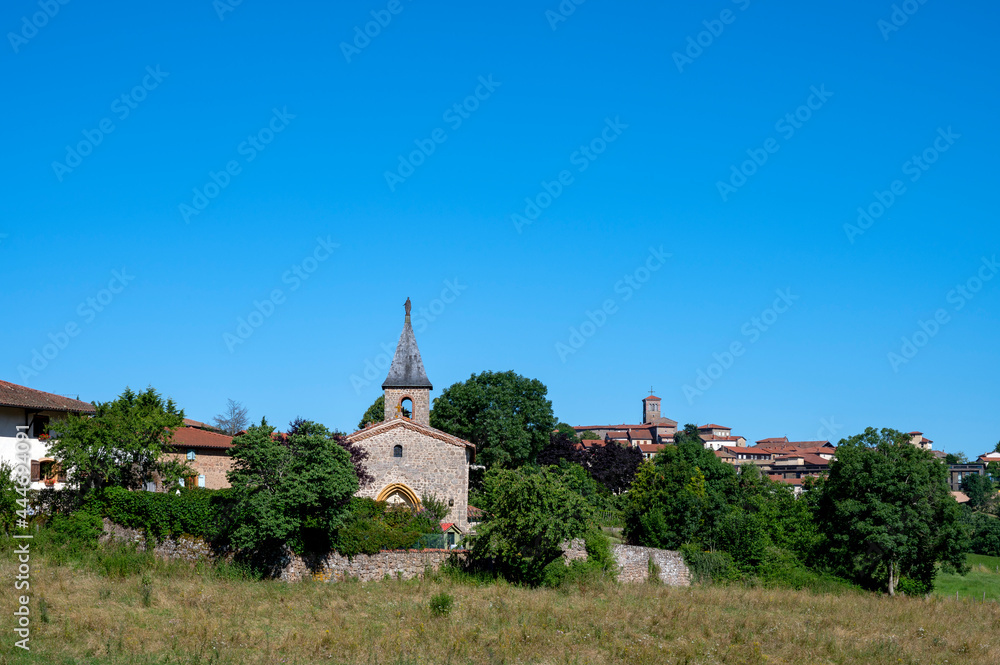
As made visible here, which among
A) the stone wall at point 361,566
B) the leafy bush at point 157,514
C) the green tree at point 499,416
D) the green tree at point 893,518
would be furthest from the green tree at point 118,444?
the green tree at point 499,416

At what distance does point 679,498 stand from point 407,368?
54.1ft

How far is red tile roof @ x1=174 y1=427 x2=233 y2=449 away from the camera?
137 feet

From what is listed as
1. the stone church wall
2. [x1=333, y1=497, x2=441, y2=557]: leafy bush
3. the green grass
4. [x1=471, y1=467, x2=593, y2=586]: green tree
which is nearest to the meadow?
[x1=471, y1=467, x2=593, y2=586]: green tree

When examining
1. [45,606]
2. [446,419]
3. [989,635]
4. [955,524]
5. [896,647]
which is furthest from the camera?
[446,419]

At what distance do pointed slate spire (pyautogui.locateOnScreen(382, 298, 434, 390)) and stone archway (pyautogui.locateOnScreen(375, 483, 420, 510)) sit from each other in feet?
22.8

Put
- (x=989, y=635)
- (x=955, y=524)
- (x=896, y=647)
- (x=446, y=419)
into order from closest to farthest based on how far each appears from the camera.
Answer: (x=896, y=647) → (x=989, y=635) → (x=955, y=524) → (x=446, y=419)

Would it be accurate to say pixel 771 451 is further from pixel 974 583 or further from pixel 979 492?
pixel 974 583

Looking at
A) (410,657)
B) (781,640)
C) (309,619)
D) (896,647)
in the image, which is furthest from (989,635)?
(309,619)

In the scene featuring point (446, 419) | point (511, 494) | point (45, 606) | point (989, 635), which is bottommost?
point (989, 635)

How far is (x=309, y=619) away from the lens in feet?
69.3

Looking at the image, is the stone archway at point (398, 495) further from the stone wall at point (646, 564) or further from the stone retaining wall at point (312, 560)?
the stone retaining wall at point (312, 560)

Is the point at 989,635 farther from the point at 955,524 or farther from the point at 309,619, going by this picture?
the point at 309,619

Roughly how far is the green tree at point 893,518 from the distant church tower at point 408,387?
21306 mm

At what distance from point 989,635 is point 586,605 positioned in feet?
38.7
